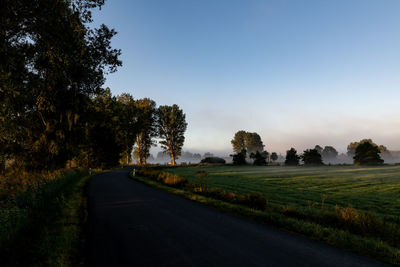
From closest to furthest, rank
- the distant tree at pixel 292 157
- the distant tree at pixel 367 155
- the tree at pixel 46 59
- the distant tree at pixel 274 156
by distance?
the tree at pixel 46 59, the distant tree at pixel 367 155, the distant tree at pixel 292 157, the distant tree at pixel 274 156

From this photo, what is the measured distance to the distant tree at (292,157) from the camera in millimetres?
74412

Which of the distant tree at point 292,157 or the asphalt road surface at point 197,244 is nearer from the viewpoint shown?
the asphalt road surface at point 197,244

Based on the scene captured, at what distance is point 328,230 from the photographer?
6547mm

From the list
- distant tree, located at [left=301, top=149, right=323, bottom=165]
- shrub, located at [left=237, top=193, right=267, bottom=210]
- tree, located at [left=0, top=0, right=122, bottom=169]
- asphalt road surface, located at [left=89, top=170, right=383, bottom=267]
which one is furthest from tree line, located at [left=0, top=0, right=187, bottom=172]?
distant tree, located at [left=301, top=149, right=323, bottom=165]

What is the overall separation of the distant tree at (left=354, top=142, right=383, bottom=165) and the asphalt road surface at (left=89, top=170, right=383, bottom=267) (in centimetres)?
7539

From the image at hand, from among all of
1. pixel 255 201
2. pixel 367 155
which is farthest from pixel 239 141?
pixel 255 201

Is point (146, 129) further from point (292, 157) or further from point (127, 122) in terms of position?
point (292, 157)

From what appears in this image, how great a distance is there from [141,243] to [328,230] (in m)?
5.99

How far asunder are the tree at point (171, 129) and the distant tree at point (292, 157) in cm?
4104

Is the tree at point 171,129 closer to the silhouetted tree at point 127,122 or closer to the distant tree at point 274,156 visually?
the silhouetted tree at point 127,122

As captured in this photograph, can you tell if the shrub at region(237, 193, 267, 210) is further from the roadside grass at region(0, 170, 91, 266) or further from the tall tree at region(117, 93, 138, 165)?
the tall tree at region(117, 93, 138, 165)

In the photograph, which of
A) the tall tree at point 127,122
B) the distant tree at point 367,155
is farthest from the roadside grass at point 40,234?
the distant tree at point 367,155

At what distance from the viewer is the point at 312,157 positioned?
72.4 metres

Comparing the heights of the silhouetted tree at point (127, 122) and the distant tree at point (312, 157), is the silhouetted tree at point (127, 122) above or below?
above
